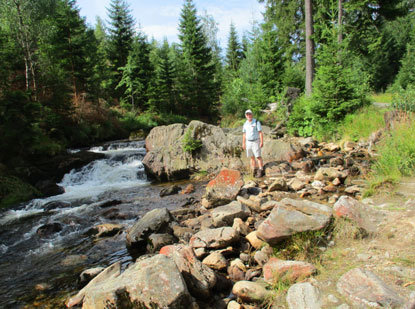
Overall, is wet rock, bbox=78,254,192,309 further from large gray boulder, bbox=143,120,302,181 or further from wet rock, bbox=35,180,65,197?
wet rock, bbox=35,180,65,197

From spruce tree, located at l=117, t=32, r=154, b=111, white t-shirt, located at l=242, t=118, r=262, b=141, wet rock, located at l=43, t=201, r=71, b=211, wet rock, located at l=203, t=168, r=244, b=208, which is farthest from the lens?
spruce tree, located at l=117, t=32, r=154, b=111

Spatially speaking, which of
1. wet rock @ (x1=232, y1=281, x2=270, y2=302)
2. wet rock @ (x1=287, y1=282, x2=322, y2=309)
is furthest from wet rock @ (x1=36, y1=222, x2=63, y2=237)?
wet rock @ (x1=287, y1=282, x2=322, y2=309)

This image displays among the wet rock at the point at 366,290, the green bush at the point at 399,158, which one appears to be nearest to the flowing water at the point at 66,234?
the wet rock at the point at 366,290

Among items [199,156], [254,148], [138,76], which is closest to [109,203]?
[199,156]

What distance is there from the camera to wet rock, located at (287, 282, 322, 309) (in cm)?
269

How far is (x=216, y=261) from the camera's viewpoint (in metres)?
3.96

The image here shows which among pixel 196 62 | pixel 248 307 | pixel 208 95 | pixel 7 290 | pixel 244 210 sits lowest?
pixel 7 290

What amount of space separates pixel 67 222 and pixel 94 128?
47.5 feet

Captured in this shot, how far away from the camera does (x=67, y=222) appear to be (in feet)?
23.6

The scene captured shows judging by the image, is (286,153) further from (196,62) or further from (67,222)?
(196,62)

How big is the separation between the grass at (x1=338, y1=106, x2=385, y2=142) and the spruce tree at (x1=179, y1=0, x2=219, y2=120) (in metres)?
23.7

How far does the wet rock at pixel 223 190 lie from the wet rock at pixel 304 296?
363cm

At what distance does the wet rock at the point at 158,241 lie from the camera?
16.1 ft

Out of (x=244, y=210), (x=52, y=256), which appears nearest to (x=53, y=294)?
(x=52, y=256)
